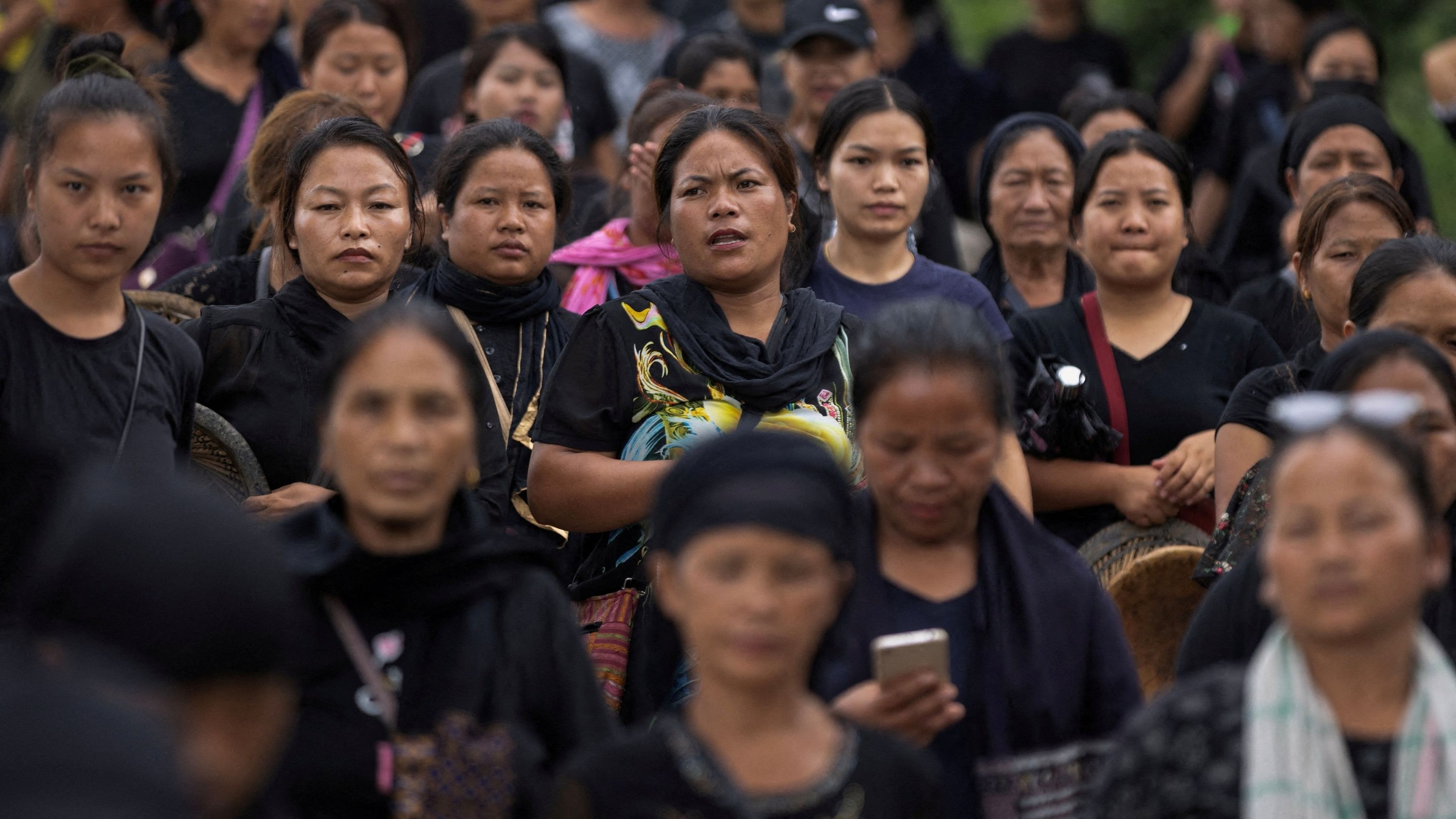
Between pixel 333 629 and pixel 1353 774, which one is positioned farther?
pixel 333 629

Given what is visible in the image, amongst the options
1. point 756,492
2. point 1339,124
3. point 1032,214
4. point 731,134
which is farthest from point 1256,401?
point 756,492

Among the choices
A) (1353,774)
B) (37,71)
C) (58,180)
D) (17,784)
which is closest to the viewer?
(17,784)

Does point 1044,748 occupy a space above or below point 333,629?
below

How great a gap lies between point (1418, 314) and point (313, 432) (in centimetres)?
267

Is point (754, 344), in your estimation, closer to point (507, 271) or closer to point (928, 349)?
point (507, 271)

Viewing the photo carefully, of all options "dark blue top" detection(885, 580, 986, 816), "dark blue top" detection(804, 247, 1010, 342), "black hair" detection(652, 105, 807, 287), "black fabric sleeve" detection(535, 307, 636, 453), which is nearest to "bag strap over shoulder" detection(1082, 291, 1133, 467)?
"dark blue top" detection(804, 247, 1010, 342)

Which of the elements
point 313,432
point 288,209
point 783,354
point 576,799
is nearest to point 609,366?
point 783,354

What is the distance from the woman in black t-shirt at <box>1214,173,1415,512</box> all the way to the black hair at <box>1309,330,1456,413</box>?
1074 mm

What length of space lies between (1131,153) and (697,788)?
3463mm

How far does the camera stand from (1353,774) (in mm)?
2611

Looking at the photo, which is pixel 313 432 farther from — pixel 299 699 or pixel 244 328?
pixel 299 699

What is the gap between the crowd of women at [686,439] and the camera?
2570 mm

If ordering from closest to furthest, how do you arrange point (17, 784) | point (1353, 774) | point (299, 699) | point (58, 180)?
point (17, 784) → point (1353, 774) → point (299, 699) → point (58, 180)

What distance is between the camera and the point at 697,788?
2.67m
